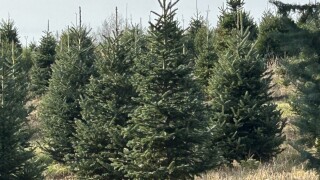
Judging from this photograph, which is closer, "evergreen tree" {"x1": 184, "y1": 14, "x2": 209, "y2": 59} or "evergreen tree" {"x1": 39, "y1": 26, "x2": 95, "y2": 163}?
"evergreen tree" {"x1": 39, "y1": 26, "x2": 95, "y2": 163}

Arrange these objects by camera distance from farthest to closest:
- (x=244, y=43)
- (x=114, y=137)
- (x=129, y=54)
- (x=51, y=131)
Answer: (x=51, y=131)
(x=244, y=43)
(x=129, y=54)
(x=114, y=137)

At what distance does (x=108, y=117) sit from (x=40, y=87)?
15264 millimetres

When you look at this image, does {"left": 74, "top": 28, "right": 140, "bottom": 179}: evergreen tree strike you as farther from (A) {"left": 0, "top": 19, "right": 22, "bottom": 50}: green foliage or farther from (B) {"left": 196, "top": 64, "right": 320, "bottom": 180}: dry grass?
(A) {"left": 0, "top": 19, "right": 22, "bottom": 50}: green foliage

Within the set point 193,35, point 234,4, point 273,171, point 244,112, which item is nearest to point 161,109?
point 273,171

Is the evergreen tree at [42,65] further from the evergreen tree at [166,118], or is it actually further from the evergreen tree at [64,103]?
the evergreen tree at [166,118]

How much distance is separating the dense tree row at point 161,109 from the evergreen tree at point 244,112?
0.03 metres

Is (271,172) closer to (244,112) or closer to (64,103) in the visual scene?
(244,112)

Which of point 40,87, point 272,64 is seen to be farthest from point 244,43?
point 40,87

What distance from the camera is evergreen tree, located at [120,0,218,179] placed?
1002cm

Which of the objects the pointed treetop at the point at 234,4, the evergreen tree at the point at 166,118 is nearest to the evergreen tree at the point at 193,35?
the pointed treetop at the point at 234,4

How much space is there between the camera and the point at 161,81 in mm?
10297

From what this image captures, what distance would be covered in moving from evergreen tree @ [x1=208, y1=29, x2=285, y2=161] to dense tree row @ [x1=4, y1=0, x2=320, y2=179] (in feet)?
0.09

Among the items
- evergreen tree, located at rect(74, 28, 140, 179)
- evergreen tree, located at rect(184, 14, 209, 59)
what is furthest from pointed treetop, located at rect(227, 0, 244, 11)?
evergreen tree, located at rect(74, 28, 140, 179)

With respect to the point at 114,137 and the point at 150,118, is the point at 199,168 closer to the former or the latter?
the point at 150,118
